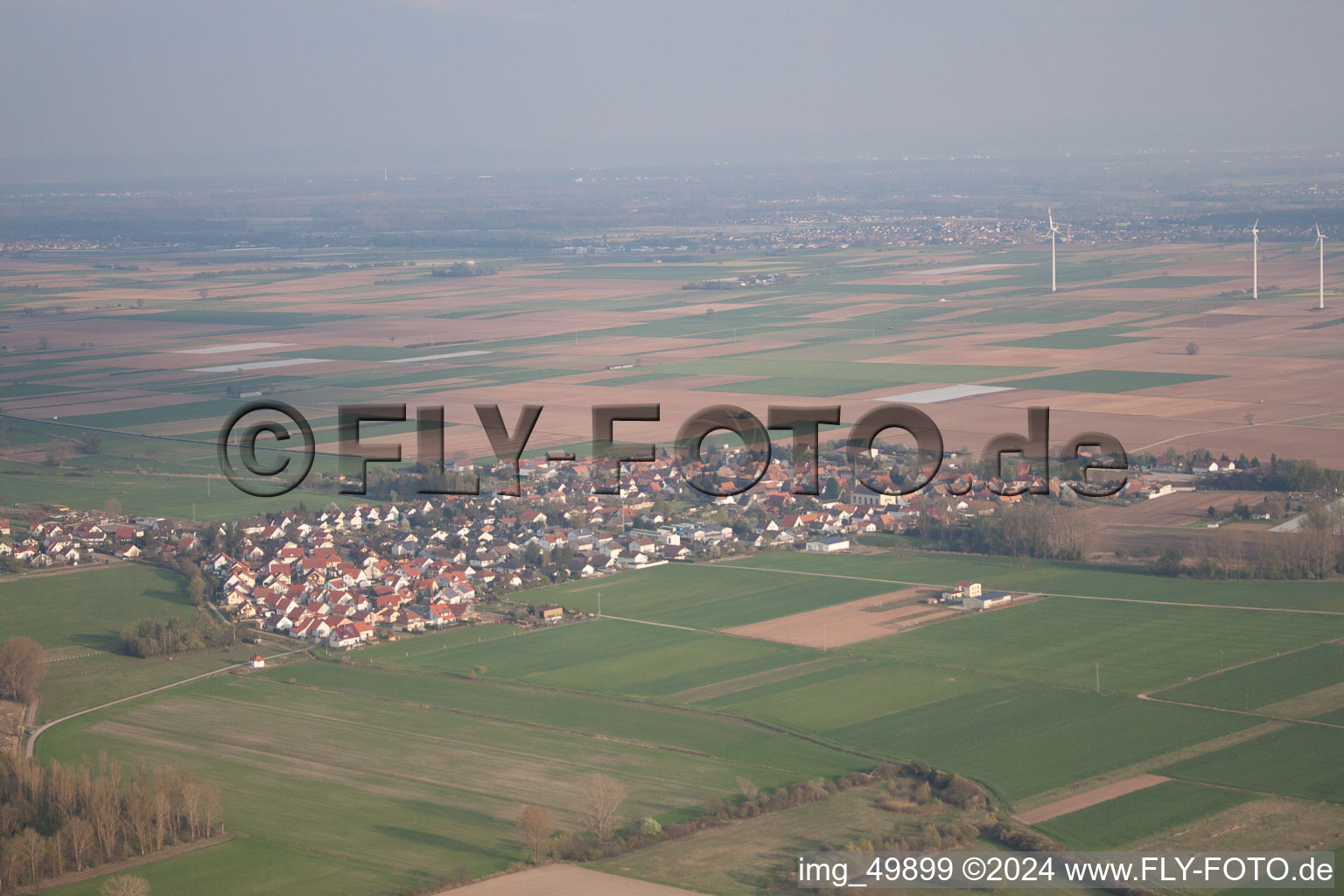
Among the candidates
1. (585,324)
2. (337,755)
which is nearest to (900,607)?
(337,755)

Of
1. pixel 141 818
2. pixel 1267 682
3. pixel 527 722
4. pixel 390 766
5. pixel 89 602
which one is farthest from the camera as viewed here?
pixel 89 602

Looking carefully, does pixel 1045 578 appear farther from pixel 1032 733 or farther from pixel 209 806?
pixel 209 806

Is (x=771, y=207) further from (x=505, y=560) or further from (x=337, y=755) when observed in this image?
(x=337, y=755)

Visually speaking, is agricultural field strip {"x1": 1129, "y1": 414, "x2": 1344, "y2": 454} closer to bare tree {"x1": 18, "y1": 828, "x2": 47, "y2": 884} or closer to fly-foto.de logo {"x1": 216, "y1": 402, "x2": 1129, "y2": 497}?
fly-foto.de logo {"x1": 216, "y1": 402, "x2": 1129, "y2": 497}

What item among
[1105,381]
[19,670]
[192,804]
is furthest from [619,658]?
[1105,381]

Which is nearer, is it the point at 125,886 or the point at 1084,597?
the point at 125,886
